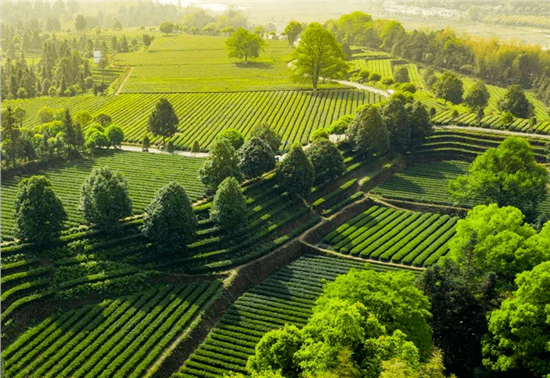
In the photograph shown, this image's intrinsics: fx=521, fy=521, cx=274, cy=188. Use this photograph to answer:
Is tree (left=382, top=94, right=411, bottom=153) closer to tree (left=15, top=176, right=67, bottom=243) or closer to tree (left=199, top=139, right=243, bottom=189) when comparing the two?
tree (left=199, top=139, right=243, bottom=189)

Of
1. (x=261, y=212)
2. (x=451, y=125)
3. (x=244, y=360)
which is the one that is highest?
(x=451, y=125)

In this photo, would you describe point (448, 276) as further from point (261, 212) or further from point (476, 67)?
point (476, 67)

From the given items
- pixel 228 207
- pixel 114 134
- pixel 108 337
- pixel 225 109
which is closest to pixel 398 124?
pixel 225 109

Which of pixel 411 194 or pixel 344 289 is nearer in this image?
pixel 344 289

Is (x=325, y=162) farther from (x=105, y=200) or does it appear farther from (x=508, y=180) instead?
(x=105, y=200)

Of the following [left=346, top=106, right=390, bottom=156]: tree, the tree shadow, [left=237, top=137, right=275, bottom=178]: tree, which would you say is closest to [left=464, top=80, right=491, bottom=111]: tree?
[left=346, top=106, right=390, bottom=156]: tree

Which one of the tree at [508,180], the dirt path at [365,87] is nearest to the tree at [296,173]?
the tree at [508,180]

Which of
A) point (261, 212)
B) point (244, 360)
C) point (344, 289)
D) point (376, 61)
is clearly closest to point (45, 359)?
point (244, 360)
